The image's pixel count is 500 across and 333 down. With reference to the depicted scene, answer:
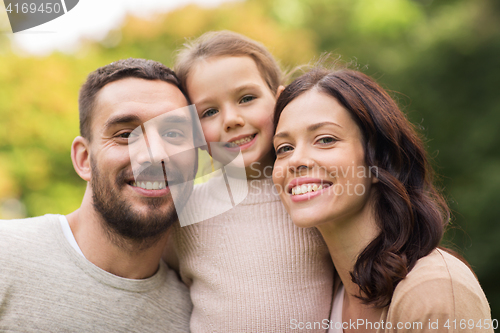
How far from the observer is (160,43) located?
933cm

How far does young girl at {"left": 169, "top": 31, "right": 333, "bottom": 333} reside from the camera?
8.82 ft

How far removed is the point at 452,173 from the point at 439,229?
5761 mm

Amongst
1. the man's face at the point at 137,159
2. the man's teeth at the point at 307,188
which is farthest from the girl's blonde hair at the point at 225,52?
the man's teeth at the point at 307,188

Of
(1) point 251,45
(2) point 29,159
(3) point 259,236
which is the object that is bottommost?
(2) point 29,159

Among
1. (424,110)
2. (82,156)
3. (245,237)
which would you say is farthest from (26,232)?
(424,110)

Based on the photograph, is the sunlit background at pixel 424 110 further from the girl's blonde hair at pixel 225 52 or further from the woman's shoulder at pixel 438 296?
the woman's shoulder at pixel 438 296

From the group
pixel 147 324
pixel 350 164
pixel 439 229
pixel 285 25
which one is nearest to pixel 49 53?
pixel 285 25

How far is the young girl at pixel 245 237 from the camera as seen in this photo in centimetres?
269

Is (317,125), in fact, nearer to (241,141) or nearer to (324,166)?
(324,166)

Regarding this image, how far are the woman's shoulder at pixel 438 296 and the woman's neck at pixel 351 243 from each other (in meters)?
0.31

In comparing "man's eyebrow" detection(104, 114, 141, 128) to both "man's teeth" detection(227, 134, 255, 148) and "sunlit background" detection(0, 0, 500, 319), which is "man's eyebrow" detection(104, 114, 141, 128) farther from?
"sunlit background" detection(0, 0, 500, 319)

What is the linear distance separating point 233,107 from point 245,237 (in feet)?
3.13

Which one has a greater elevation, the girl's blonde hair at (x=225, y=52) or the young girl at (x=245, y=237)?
the girl's blonde hair at (x=225, y=52)

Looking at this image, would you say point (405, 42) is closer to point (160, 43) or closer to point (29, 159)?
point (160, 43)
